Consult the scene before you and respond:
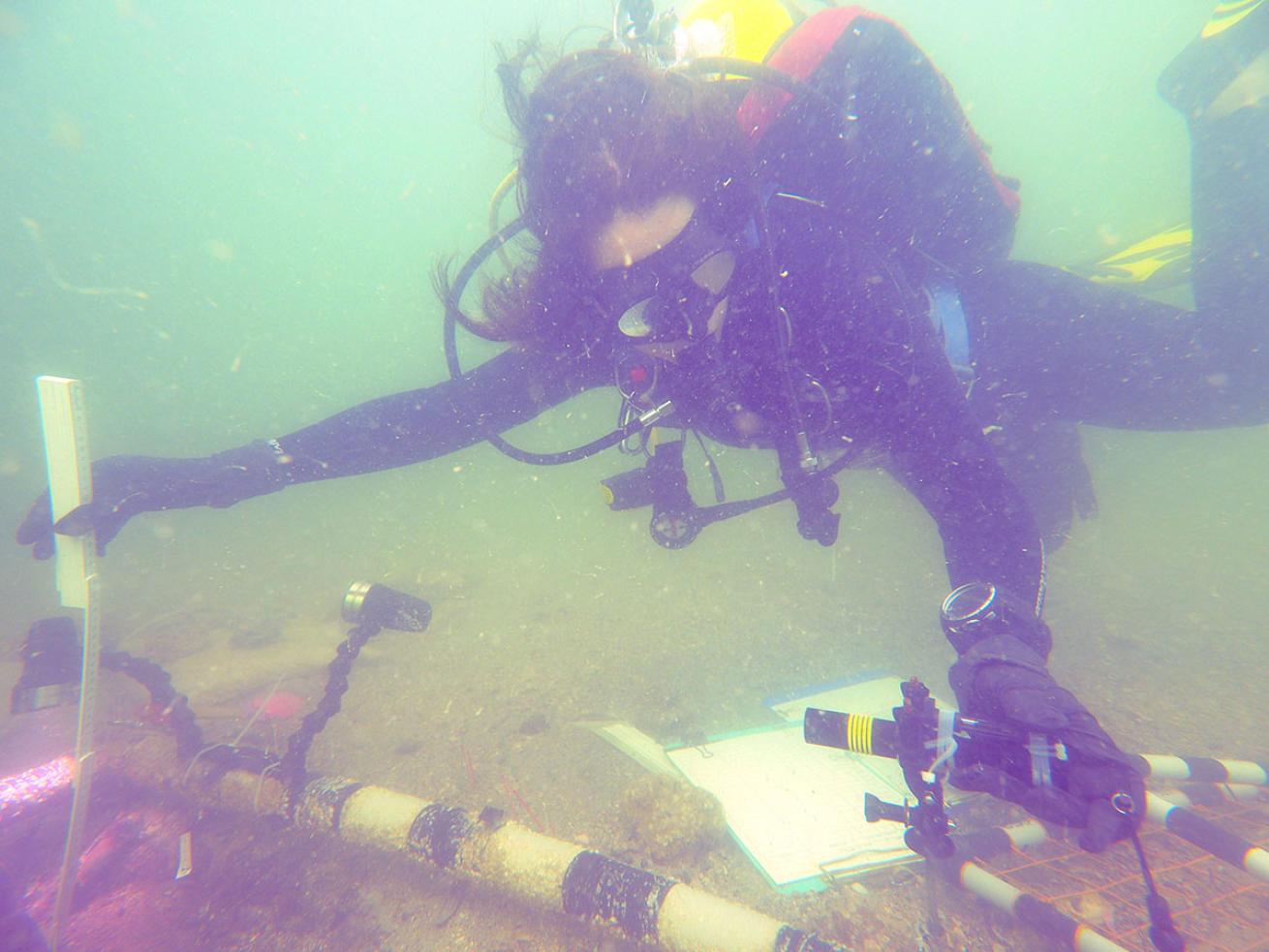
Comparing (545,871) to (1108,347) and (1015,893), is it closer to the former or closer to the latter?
(1015,893)

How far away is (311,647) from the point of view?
6.01 meters

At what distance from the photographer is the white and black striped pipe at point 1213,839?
2102mm

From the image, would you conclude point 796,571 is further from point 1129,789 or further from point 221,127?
point 221,127

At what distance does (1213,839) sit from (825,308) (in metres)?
2.70

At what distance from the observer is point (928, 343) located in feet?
7.02

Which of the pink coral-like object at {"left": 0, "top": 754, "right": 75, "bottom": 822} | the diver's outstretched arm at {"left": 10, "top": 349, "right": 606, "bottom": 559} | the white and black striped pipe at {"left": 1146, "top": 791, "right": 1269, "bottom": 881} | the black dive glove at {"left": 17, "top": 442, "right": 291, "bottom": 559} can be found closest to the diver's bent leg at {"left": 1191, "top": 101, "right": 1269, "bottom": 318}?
the white and black striped pipe at {"left": 1146, "top": 791, "right": 1269, "bottom": 881}

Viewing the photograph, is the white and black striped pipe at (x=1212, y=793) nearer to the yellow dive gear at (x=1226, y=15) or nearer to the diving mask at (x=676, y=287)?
the diving mask at (x=676, y=287)

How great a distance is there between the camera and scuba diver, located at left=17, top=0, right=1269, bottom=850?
2059 mm

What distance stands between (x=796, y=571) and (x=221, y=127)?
87.9 meters

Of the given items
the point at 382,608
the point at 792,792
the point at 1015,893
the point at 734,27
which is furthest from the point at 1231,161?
the point at 382,608

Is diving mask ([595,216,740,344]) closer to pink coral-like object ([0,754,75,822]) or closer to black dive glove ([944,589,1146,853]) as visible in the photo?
black dive glove ([944,589,1146,853])

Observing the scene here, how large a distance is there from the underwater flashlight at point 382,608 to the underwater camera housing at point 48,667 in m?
1.28

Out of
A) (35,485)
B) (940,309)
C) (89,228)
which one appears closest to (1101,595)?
(940,309)

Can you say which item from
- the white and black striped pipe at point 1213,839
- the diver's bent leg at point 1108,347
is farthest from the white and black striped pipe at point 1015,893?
the diver's bent leg at point 1108,347
